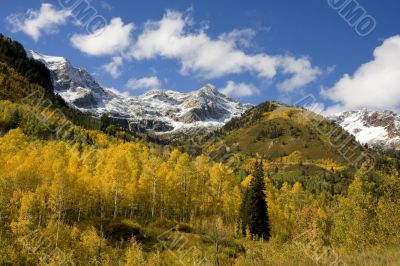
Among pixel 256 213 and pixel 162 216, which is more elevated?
pixel 256 213

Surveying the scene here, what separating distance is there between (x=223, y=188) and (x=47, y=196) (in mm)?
39050

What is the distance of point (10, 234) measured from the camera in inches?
1642

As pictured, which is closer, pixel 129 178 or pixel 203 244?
pixel 203 244

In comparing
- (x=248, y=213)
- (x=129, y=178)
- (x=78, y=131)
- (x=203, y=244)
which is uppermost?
(x=78, y=131)

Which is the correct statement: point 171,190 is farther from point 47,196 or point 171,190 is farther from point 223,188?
point 47,196

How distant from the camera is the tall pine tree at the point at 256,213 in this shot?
7662cm

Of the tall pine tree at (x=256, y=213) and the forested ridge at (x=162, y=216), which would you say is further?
the tall pine tree at (x=256, y=213)

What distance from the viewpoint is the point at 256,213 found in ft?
252

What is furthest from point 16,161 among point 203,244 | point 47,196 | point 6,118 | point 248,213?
point 6,118

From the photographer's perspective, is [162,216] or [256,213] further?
[162,216]

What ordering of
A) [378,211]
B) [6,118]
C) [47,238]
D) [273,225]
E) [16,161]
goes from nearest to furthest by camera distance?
[378,211]
[47,238]
[16,161]
[273,225]
[6,118]

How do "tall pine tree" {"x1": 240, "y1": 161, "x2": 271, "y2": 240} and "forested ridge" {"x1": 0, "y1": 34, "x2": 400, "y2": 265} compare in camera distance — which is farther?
"tall pine tree" {"x1": 240, "y1": 161, "x2": 271, "y2": 240}

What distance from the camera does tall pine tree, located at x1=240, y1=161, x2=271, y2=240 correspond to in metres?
76.6

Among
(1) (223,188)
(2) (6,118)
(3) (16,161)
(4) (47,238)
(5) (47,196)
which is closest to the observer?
(4) (47,238)
